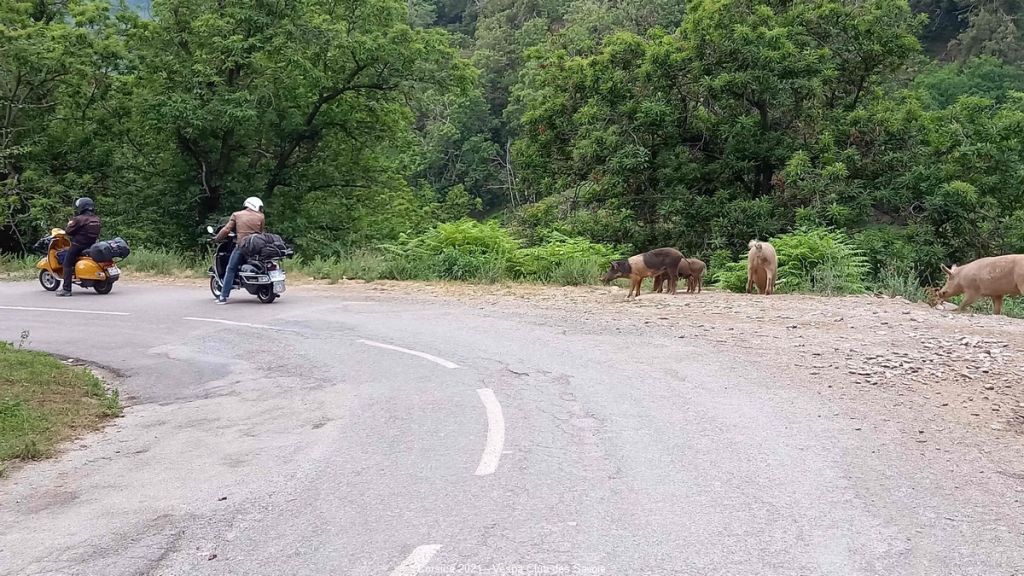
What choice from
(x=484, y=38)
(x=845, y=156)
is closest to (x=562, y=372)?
(x=845, y=156)

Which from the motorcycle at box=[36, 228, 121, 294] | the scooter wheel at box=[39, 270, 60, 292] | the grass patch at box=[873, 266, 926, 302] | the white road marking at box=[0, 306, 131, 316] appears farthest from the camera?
the scooter wheel at box=[39, 270, 60, 292]

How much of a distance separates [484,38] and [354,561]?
74.3m

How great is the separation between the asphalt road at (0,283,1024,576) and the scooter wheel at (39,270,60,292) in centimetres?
898

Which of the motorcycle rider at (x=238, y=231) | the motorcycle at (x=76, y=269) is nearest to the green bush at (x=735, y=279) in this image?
the motorcycle rider at (x=238, y=231)

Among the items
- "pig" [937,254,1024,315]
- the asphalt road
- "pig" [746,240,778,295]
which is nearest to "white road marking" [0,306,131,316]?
the asphalt road

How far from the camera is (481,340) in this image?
10898 millimetres

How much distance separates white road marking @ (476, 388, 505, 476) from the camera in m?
5.79

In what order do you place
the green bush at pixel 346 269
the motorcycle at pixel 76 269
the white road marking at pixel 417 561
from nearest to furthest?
the white road marking at pixel 417 561 → the motorcycle at pixel 76 269 → the green bush at pixel 346 269

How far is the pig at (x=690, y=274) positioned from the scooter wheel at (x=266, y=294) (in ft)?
22.7

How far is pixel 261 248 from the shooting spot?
48.2 feet

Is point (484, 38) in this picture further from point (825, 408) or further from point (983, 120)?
point (825, 408)

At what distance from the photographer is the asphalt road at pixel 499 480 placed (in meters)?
4.38

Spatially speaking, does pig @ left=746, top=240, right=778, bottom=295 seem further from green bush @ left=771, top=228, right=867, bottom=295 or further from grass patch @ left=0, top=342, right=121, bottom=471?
grass patch @ left=0, top=342, right=121, bottom=471

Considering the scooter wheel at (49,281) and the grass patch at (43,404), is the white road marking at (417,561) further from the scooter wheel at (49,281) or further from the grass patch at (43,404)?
the scooter wheel at (49,281)
